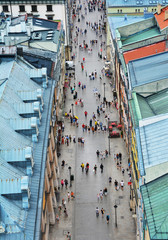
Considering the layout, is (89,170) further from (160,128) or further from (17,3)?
(17,3)

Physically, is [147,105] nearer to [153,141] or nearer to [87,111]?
[153,141]

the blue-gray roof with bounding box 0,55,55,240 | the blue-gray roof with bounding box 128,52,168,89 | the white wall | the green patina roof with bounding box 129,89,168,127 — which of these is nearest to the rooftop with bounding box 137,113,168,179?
the green patina roof with bounding box 129,89,168,127

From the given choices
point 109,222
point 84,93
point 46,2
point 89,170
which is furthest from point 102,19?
point 109,222

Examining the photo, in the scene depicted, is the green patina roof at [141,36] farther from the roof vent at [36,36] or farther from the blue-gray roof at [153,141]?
the blue-gray roof at [153,141]

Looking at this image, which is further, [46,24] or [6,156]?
[46,24]

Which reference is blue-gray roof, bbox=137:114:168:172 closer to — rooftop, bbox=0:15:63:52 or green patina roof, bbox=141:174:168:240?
green patina roof, bbox=141:174:168:240

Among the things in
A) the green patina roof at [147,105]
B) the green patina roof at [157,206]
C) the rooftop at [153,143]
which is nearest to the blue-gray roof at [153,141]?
the rooftop at [153,143]

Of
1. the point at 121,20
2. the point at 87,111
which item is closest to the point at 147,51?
the point at 87,111
